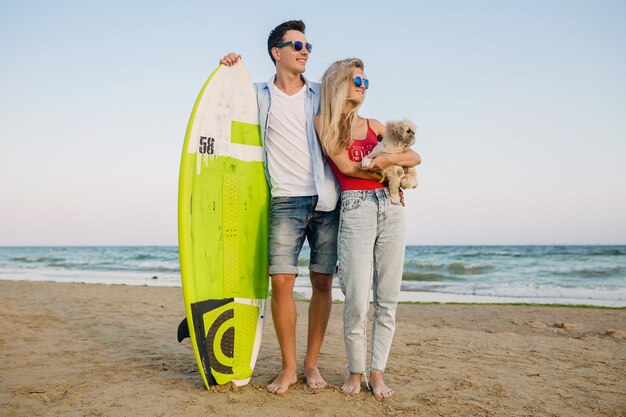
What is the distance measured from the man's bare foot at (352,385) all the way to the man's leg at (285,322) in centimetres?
32

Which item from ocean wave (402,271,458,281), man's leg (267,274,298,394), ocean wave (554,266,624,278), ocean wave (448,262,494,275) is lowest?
ocean wave (402,271,458,281)

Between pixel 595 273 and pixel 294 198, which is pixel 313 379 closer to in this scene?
pixel 294 198

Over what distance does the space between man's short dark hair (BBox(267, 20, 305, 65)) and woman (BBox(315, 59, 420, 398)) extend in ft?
1.42

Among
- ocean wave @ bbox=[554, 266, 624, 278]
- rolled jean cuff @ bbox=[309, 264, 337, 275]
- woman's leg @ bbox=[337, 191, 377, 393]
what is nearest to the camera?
woman's leg @ bbox=[337, 191, 377, 393]

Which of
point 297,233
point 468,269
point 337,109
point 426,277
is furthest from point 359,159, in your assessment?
point 468,269

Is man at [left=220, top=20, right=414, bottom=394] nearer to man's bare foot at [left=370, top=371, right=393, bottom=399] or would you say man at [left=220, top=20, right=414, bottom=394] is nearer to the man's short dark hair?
the man's short dark hair

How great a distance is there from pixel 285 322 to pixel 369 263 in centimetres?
63

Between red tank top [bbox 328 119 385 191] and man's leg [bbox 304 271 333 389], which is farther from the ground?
red tank top [bbox 328 119 385 191]

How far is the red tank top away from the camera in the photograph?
286 centimetres

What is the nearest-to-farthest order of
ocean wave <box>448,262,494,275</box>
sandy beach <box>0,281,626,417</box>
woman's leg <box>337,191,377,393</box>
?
sandy beach <box>0,281,626,417</box> < woman's leg <box>337,191,377,393</box> < ocean wave <box>448,262,494,275</box>

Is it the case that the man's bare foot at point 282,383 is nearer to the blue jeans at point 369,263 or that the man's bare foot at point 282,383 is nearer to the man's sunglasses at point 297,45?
the blue jeans at point 369,263

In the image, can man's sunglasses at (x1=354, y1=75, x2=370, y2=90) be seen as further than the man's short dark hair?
No

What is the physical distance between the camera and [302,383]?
307 cm

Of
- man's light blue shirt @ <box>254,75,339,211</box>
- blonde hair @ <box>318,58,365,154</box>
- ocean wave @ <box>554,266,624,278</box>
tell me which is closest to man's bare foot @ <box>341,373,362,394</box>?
man's light blue shirt @ <box>254,75,339,211</box>
